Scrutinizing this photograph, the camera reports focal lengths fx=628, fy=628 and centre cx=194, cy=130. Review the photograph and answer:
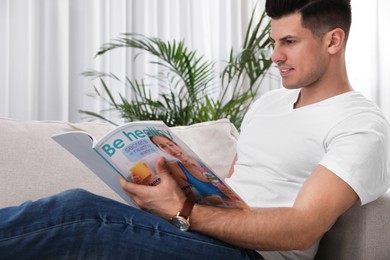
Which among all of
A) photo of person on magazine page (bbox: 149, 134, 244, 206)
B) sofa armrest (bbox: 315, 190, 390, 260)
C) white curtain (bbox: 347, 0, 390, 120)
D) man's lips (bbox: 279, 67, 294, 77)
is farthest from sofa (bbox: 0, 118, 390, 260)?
white curtain (bbox: 347, 0, 390, 120)

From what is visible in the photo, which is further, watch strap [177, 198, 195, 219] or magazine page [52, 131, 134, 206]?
watch strap [177, 198, 195, 219]

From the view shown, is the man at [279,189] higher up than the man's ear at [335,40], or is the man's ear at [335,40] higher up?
the man's ear at [335,40]

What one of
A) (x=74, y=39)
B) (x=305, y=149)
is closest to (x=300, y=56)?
(x=305, y=149)

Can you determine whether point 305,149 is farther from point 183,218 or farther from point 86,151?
point 86,151

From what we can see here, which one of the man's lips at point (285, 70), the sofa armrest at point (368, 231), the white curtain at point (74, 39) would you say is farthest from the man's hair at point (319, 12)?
the white curtain at point (74, 39)

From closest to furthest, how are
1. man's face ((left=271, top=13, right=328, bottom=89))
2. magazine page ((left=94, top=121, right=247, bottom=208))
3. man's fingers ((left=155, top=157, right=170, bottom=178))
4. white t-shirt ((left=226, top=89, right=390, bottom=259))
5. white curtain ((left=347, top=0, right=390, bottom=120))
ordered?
magazine page ((left=94, top=121, right=247, bottom=208)), man's fingers ((left=155, top=157, right=170, bottom=178)), white t-shirt ((left=226, top=89, right=390, bottom=259)), man's face ((left=271, top=13, right=328, bottom=89)), white curtain ((left=347, top=0, right=390, bottom=120))

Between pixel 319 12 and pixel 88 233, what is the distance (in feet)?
2.81

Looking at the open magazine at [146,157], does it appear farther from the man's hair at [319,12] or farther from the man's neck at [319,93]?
the man's hair at [319,12]

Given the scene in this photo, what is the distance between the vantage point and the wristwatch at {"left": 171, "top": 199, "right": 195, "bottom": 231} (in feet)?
4.42

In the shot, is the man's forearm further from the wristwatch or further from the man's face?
the man's face

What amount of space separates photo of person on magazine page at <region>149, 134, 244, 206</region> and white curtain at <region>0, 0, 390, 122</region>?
2068mm

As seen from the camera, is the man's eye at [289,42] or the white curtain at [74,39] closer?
the man's eye at [289,42]

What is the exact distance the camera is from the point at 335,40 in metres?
1.67

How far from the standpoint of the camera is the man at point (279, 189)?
4.10ft
